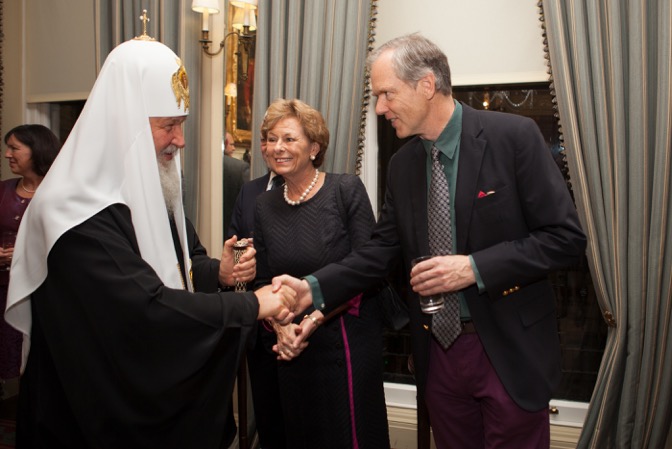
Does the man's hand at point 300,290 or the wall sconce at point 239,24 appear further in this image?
the wall sconce at point 239,24

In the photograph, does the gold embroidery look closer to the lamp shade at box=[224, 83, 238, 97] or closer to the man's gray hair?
the man's gray hair

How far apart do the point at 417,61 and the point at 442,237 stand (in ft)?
2.01

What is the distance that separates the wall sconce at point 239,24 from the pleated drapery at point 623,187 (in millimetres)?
1700

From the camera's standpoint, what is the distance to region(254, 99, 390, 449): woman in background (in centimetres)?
251

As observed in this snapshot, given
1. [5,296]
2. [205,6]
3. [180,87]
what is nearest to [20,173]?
[5,296]

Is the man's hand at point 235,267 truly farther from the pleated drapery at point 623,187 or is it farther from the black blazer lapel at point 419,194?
the pleated drapery at point 623,187

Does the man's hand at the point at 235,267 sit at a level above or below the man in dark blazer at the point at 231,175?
below

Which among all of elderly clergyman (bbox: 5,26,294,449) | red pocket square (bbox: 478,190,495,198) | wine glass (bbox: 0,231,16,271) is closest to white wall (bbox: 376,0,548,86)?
red pocket square (bbox: 478,190,495,198)

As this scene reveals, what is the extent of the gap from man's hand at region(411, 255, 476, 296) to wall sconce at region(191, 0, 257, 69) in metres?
2.33

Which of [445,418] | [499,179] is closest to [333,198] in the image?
[499,179]

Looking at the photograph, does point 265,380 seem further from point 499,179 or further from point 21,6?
point 21,6

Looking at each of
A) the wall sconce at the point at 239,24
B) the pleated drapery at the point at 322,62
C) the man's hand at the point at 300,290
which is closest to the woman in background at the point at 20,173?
the wall sconce at the point at 239,24

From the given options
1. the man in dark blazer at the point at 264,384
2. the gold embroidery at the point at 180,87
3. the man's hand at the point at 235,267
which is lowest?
the man in dark blazer at the point at 264,384

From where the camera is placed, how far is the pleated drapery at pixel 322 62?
336 cm
